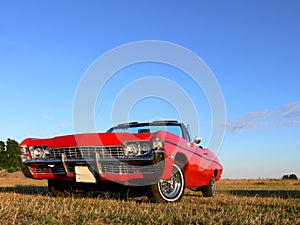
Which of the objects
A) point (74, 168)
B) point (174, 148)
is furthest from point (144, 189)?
point (74, 168)

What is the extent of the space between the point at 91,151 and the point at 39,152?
1.24 meters

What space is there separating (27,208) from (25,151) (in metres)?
2.30

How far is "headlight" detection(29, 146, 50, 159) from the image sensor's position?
6.57 m

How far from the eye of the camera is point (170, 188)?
6.20 meters

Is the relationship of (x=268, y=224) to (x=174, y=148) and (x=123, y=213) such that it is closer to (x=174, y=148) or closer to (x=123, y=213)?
(x=123, y=213)

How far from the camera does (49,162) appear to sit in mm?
6297

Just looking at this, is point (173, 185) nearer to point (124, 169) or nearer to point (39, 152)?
point (124, 169)

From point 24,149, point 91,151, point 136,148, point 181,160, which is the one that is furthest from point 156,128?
point 24,149

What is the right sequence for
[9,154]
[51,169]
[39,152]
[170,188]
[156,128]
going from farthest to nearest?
[9,154], [156,128], [39,152], [51,169], [170,188]

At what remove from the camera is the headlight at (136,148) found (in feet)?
18.7

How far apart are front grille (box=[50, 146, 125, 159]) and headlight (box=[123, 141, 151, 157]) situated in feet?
0.33

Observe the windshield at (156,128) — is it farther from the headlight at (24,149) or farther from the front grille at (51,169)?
the headlight at (24,149)

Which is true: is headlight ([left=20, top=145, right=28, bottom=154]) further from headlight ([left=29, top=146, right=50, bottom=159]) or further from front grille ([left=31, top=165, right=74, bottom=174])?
front grille ([left=31, top=165, right=74, bottom=174])

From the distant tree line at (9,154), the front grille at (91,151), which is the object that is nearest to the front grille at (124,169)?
the front grille at (91,151)
